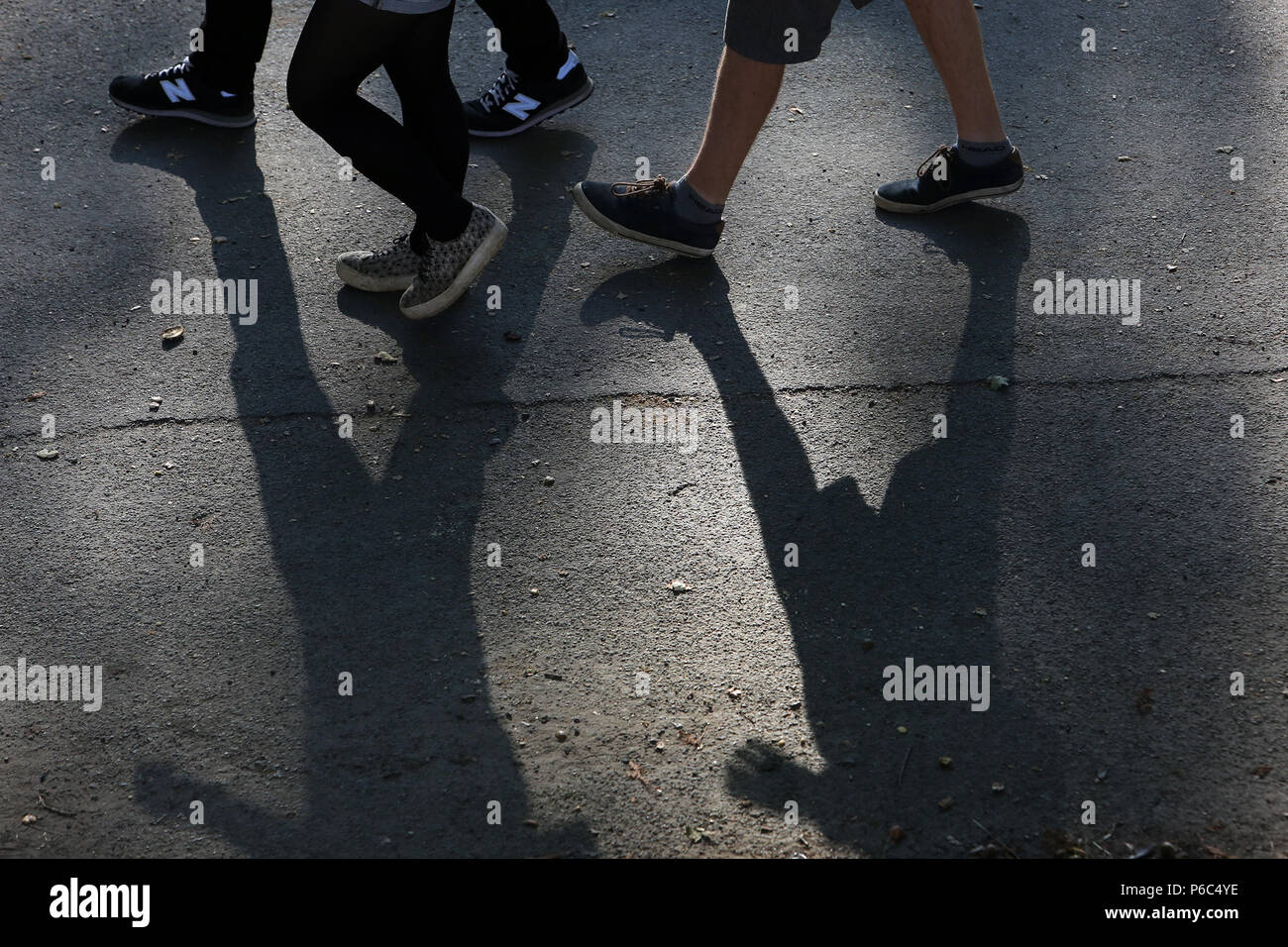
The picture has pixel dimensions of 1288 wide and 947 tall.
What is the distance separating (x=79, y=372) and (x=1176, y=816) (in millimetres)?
3279

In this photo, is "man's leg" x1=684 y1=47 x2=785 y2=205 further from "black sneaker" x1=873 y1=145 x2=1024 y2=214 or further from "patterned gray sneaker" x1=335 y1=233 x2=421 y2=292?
"patterned gray sneaker" x1=335 y1=233 x2=421 y2=292

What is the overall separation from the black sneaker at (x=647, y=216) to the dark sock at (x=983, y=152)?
0.90 meters

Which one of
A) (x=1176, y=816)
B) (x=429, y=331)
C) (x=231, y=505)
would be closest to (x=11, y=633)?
(x=231, y=505)

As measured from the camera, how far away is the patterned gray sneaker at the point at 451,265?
394 cm

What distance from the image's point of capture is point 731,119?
4.04 m

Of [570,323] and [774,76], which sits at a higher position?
[774,76]

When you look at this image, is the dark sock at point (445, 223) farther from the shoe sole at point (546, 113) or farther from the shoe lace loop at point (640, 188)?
the shoe sole at point (546, 113)

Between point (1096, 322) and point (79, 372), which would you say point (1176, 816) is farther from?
point (79, 372)

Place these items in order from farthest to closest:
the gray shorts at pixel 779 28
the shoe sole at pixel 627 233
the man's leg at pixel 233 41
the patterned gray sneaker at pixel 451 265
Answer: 1. the man's leg at pixel 233 41
2. the shoe sole at pixel 627 233
3. the patterned gray sneaker at pixel 451 265
4. the gray shorts at pixel 779 28

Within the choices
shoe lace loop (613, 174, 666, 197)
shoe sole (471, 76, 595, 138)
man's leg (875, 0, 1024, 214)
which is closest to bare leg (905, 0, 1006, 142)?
man's leg (875, 0, 1024, 214)

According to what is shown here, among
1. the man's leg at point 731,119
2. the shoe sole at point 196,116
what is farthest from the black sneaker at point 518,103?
the man's leg at point 731,119

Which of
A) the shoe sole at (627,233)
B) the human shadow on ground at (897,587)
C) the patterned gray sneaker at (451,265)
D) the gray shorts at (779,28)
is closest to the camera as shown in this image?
the human shadow on ground at (897,587)

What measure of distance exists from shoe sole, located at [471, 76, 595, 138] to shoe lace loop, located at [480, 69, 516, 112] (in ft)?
0.34

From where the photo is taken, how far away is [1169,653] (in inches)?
112
